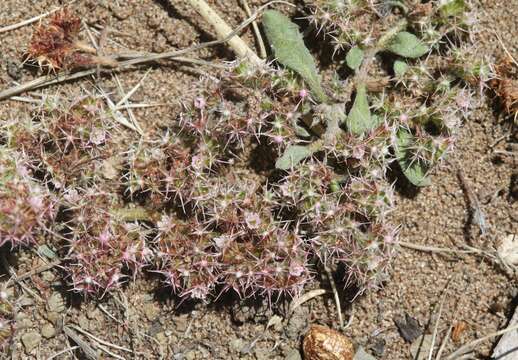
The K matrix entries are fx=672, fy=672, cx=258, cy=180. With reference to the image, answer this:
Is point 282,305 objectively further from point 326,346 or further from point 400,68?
point 400,68

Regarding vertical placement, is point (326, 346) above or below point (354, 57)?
below

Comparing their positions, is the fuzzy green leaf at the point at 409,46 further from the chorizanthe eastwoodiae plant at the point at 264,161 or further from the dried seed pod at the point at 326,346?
the dried seed pod at the point at 326,346

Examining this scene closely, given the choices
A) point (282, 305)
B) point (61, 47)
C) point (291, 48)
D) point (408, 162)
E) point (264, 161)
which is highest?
point (291, 48)

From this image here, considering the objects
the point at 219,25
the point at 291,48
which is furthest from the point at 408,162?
the point at 219,25

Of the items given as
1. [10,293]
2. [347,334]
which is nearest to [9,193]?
[10,293]

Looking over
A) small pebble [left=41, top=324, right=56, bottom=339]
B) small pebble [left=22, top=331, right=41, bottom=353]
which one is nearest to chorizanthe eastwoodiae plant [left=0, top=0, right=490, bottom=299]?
small pebble [left=41, top=324, right=56, bottom=339]

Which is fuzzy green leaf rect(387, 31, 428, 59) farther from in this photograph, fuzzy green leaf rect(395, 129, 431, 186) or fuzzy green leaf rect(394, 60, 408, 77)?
fuzzy green leaf rect(395, 129, 431, 186)
